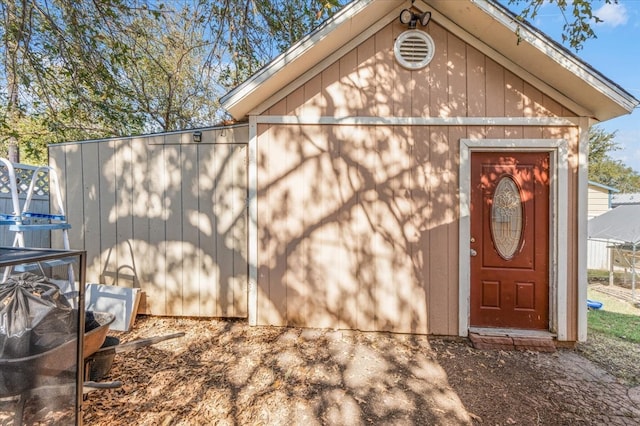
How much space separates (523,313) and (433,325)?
1.11 m

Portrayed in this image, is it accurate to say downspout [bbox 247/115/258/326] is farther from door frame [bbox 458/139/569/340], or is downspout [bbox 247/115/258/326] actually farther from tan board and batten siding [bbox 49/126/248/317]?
door frame [bbox 458/139/569/340]

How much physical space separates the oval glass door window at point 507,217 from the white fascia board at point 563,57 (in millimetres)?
1209

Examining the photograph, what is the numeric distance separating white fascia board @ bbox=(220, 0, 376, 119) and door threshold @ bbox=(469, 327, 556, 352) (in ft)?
12.6

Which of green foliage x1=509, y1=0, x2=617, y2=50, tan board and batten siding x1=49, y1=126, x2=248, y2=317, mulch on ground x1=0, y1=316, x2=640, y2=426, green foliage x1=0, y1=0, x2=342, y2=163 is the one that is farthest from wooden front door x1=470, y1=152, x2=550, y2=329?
tan board and batten siding x1=49, y1=126, x2=248, y2=317

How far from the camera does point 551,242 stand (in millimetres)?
3496

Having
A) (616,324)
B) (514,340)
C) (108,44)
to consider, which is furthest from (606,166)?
(108,44)

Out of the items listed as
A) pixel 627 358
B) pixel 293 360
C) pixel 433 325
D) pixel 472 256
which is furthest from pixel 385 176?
pixel 627 358

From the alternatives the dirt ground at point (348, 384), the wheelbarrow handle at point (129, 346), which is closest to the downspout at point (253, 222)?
the dirt ground at point (348, 384)

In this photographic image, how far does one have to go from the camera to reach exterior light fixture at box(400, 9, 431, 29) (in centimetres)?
344

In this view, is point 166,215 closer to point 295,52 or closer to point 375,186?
point 295,52

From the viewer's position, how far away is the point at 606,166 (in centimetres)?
2344

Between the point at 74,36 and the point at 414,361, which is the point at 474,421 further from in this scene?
the point at 74,36

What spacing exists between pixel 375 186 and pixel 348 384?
2.18 m

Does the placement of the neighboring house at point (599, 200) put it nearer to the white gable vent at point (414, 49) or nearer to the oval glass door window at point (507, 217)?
the oval glass door window at point (507, 217)
